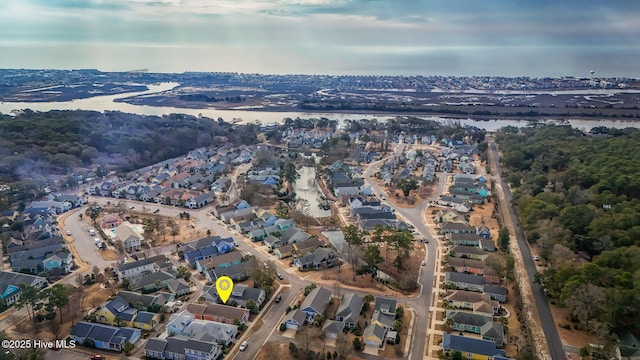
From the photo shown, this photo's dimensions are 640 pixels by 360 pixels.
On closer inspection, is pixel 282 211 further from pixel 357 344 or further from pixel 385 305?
pixel 357 344

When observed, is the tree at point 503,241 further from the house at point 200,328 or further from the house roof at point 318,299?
the house at point 200,328

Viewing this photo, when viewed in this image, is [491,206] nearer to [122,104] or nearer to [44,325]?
[44,325]

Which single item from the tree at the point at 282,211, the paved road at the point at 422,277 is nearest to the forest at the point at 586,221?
the paved road at the point at 422,277

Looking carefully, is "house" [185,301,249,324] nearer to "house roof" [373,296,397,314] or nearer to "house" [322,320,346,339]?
"house" [322,320,346,339]

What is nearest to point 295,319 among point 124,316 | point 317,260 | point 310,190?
point 317,260

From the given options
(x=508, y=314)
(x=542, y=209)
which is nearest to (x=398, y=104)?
(x=542, y=209)

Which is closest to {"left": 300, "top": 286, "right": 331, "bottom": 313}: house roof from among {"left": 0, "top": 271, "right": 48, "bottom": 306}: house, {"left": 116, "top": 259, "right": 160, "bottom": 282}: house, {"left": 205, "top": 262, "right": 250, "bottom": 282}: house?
{"left": 205, "top": 262, "right": 250, "bottom": 282}: house
